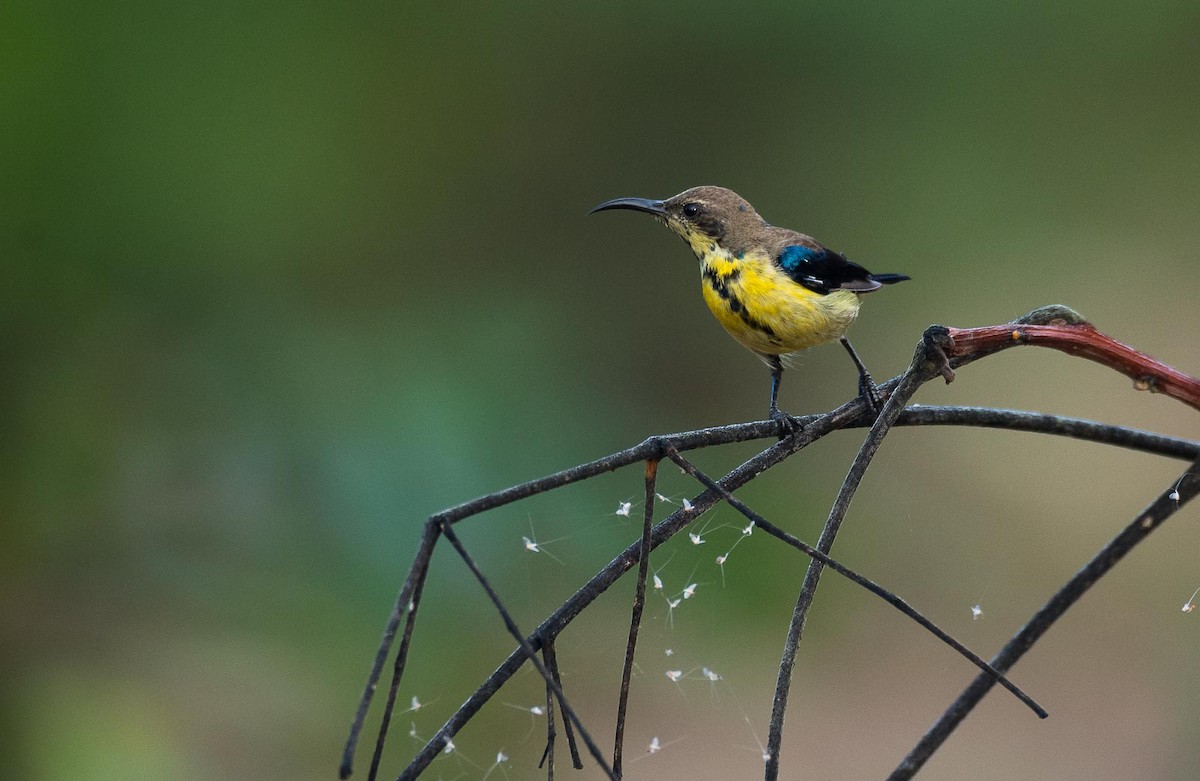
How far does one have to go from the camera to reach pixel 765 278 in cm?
71

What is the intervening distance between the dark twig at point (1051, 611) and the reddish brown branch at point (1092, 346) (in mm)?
48

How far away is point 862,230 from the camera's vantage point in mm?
1498

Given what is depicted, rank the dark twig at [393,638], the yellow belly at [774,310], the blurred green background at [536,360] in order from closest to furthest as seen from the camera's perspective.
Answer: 1. the dark twig at [393,638]
2. the yellow belly at [774,310]
3. the blurred green background at [536,360]

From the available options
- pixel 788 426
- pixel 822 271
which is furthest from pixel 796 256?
pixel 788 426

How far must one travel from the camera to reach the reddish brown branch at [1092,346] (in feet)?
1.23

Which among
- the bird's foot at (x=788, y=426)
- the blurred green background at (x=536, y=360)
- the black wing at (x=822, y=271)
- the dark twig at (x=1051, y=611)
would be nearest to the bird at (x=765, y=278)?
the black wing at (x=822, y=271)

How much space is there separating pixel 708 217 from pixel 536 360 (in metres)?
0.61

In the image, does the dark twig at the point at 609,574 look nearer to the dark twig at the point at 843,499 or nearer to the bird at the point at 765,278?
the dark twig at the point at 843,499

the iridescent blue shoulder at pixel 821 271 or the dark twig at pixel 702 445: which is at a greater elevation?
the iridescent blue shoulder at pixel 821 271

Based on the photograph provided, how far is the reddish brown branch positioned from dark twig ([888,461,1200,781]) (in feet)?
0.16

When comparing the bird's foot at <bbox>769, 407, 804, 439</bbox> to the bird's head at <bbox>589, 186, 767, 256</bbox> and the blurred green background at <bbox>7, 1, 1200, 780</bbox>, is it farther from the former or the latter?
the blurred green background at <bbox>7, 1, 1200, 780</bbox>

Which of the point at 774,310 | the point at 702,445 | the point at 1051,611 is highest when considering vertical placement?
the point at 774,310

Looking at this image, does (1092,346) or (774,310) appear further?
(774,310)

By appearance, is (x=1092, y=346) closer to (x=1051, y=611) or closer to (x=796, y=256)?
(x=1051, y=611)
